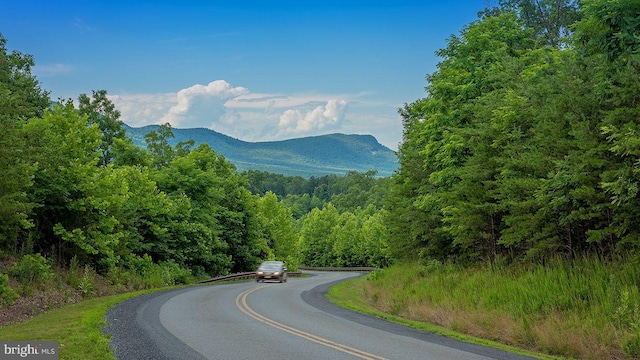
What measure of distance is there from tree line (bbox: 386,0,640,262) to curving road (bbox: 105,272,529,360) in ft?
17.7

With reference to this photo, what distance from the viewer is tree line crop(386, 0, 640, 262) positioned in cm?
1362

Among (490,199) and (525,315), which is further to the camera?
(490,199)

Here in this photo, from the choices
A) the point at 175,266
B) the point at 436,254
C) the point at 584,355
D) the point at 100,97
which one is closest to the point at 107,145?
the point at 100,97

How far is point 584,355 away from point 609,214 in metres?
4.90

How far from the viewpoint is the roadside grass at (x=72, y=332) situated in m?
11.1

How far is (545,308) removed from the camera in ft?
49.4

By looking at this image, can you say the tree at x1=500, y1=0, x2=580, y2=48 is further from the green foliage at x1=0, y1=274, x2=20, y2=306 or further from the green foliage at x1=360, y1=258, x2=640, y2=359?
the green foliage at x1=0, y1=274, x2=20, y2=306

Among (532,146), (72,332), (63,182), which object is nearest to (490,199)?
(532,146)

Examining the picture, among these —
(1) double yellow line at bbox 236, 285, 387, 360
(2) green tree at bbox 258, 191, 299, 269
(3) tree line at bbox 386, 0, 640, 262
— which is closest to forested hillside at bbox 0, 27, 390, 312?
(1) double yellow line at bbox 236, 285, 387, 360

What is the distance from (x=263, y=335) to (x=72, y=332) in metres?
4.69

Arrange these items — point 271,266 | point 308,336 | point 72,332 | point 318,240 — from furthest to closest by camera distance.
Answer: point 318,240, point 271,266, point 308,336, point 72,332

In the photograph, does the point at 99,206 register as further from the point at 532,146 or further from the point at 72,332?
the point at 532,146

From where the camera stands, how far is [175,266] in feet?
124

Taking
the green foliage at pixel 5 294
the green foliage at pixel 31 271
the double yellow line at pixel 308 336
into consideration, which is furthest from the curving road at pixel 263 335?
the green foliage at pixel 31 271
